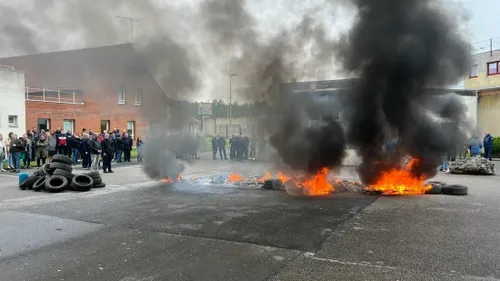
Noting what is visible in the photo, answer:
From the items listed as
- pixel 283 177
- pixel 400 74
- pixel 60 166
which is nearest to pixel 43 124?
pixel 60 166

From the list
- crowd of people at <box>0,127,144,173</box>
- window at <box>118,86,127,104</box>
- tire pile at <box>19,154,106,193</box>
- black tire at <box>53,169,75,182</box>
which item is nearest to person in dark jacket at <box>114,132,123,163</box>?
crowd of people at <box>0,127,144,173</box>

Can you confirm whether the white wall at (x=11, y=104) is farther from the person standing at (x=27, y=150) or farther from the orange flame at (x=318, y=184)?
the orange flame at (x=318, y=184)

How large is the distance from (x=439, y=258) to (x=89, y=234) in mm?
Result: 5166

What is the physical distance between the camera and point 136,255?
5043 millimetres

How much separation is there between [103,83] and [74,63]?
55.9 inches

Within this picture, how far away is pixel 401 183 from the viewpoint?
10.5m

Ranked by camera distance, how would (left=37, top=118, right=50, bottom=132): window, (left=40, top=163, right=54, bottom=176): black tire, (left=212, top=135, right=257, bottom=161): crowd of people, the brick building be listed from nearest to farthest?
the brick building, (left=40, top=163, right=54, bottom=176): black tire, (left=212, top=135, right=257, bottom=161): crowd of people, (left=37, top=118, right=50, bottom=132): window

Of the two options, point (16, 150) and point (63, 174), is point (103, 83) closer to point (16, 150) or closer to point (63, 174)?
point (63, 174)

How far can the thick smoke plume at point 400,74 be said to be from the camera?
10070mm

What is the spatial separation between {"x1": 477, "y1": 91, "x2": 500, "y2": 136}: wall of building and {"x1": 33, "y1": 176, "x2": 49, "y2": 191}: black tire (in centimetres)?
2530

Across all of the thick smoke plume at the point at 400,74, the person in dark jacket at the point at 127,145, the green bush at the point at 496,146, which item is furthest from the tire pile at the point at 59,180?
the green bush at the point at 496,146

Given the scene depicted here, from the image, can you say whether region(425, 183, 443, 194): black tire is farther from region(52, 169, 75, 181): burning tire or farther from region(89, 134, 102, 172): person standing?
region(89, 134, 102, 172): person standing

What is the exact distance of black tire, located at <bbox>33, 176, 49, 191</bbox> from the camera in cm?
1079

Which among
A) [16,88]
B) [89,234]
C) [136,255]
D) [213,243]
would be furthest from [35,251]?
[16,88]
